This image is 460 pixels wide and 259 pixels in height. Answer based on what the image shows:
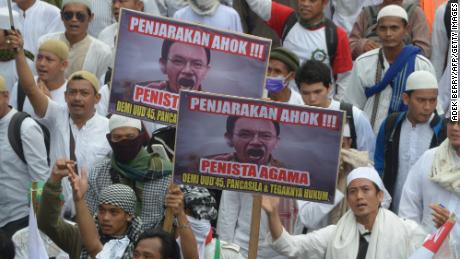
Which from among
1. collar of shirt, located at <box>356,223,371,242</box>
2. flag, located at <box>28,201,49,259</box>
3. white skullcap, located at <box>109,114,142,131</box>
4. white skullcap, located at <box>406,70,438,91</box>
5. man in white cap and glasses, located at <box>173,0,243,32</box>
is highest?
man in white cap and glasses, located at <box>173,0,243,32</box>

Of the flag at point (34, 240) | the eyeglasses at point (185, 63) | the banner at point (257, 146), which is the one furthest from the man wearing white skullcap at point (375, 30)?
the flag at point (34, 240)

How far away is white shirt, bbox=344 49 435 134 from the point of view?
549 inches

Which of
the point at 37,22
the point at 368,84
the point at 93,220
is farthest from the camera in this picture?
the point at 37,22

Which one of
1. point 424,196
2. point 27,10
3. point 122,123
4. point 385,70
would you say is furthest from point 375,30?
point 122,123

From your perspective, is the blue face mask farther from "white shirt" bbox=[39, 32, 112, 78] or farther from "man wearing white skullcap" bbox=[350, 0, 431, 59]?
"man wearing white skullcap" bbox=[350, 0, 431, 59]

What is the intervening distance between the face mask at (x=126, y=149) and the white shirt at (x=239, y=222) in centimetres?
82

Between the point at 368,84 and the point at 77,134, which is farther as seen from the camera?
the point at 368,84

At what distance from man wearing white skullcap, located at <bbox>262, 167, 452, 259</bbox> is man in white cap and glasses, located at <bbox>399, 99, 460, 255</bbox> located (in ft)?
1.97

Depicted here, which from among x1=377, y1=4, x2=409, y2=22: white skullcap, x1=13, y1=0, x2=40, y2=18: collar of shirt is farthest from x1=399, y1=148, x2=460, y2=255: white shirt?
x1=13, y1=0, x2=40, y2=18: collar of shirt

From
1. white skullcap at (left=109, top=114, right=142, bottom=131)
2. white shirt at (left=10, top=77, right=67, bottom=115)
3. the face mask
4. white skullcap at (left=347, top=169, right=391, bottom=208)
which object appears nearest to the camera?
white skullcap at (left=347, top=169, right=391, bottom=208)

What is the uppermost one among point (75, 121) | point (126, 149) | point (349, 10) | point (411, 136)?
point (349, 10)

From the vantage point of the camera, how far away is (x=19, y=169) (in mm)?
12594

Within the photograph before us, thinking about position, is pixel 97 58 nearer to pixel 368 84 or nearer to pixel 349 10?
pixel 368 84

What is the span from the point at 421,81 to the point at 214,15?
113 inches
